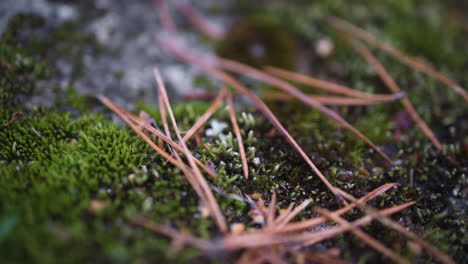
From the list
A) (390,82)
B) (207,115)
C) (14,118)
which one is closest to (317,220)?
(207,115)

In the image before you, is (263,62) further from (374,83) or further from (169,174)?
(169,174)

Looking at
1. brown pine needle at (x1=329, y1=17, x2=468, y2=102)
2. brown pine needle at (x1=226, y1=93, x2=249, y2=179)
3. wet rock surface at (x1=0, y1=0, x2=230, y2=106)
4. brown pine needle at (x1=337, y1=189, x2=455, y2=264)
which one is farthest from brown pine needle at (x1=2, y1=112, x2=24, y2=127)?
brown pine needle at (x1=329, y1=17, x2=468, y2=102)

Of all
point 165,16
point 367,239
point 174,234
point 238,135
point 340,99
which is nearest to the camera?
point 174,234

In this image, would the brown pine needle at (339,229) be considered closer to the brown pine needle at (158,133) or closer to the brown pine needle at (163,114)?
the brown pine needle at (158,133)

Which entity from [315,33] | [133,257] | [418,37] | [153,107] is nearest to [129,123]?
[153,107]

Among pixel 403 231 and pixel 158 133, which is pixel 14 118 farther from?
pixel 403 231
